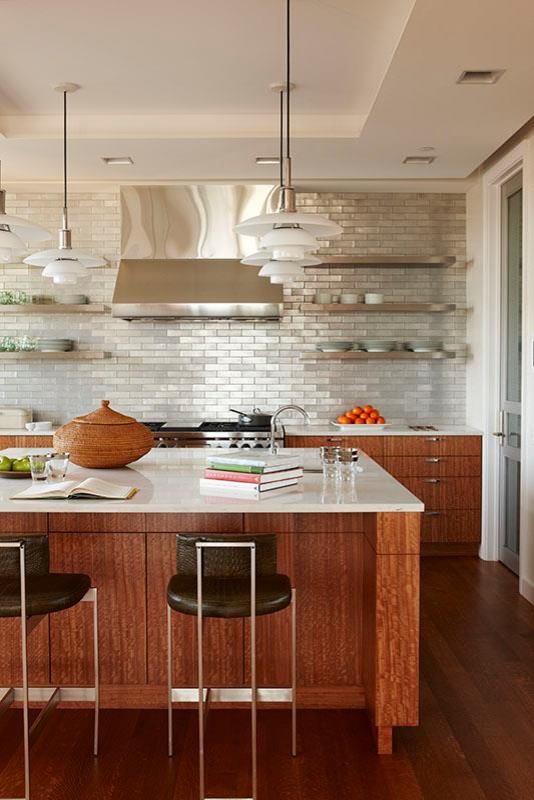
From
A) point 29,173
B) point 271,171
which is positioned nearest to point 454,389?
point 271,171

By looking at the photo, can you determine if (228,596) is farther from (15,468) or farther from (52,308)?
(52,308)

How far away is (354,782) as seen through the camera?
2.65m

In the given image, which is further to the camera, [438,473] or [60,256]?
[438,473]

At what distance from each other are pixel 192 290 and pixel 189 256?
0.29 meters

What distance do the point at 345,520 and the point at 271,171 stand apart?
3505 millimetres

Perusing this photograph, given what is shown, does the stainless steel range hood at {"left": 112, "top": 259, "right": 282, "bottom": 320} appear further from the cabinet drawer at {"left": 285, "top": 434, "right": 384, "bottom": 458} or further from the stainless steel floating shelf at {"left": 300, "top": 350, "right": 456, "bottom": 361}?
the cabinet drawer at {"left": 285, "top": 434, "right": 384, "bottom": 458}

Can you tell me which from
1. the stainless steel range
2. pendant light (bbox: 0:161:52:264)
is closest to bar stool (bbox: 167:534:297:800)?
pendant light (bbox: 0:161:52:264)

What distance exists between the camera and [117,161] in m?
5.58

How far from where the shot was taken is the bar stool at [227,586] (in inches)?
101

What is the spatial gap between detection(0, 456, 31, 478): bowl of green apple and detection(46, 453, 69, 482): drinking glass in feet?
0.81

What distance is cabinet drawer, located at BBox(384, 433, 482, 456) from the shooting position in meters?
5.84

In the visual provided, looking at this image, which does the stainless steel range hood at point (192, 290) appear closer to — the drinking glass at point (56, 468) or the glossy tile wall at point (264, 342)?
the glossy tile wall at point (264, 342)

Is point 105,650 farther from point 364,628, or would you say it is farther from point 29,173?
point 29,173

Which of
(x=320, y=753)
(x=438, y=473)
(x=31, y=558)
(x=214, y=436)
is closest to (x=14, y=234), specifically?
(x=31, y=558)
